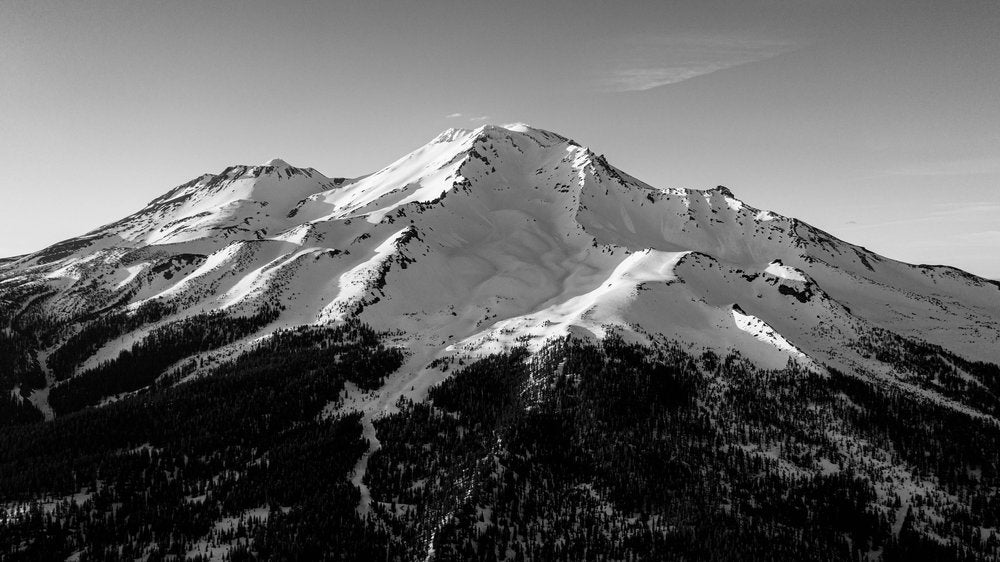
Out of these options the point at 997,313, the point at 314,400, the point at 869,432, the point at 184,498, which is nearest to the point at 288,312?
the point at 314,400

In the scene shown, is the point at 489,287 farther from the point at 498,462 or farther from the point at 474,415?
the point at 498,462

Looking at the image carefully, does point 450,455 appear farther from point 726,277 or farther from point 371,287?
point 726,277

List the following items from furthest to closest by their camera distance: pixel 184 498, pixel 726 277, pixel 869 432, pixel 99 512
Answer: pixel 726 277
pixel 869 432
pixel 184 498
pixel 99 512

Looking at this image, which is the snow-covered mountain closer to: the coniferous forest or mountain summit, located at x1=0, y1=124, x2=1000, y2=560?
mountain summit, located at x1=0, y1=124, x2=1000, y2=560

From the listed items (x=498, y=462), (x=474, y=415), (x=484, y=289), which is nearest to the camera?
(x=498, y=462)

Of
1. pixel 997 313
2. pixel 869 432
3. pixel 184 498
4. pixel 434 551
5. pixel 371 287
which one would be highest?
pixel 371 287

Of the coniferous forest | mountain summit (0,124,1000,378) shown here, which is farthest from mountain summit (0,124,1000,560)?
mountain summit (0,124,1000,378)

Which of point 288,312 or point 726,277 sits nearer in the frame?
point 288,312

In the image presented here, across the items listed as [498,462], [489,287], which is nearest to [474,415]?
[498,462]
